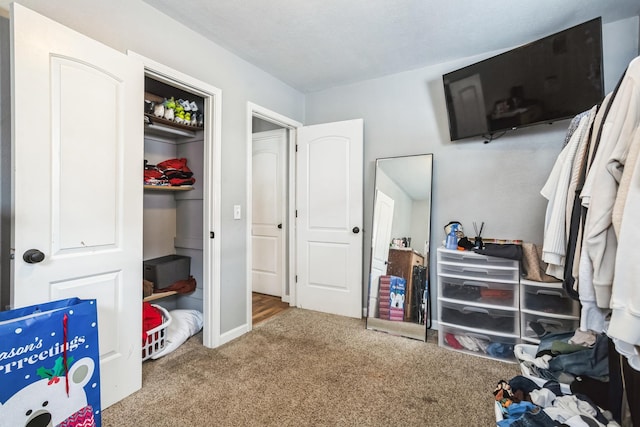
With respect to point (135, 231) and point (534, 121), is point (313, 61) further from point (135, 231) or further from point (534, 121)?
point (135, 231)

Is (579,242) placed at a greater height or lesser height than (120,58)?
lesser

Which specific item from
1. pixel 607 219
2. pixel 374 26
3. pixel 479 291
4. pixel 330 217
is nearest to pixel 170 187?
pixel 330 217

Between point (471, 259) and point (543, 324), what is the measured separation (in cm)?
65

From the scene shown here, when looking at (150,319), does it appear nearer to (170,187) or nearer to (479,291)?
(170,187)

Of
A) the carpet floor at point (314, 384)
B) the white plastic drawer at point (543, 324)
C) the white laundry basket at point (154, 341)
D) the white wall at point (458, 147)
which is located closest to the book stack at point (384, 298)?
the carpet floor at point (314, 384)

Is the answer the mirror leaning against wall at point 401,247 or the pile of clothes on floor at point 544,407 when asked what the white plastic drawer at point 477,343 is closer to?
the mirror leaning against wall at point 401,247

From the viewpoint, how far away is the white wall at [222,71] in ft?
5.71

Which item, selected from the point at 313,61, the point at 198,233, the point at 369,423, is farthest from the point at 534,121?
the point at 198,233

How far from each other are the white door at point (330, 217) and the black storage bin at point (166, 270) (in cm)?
122

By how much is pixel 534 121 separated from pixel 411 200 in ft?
3.73

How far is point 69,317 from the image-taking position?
138 centimetres

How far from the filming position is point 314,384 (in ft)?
6.42

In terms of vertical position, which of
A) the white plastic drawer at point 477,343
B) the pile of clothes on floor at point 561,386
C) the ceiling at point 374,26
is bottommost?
the white plastic drawer at point 477,343

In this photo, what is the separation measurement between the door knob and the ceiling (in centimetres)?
170
